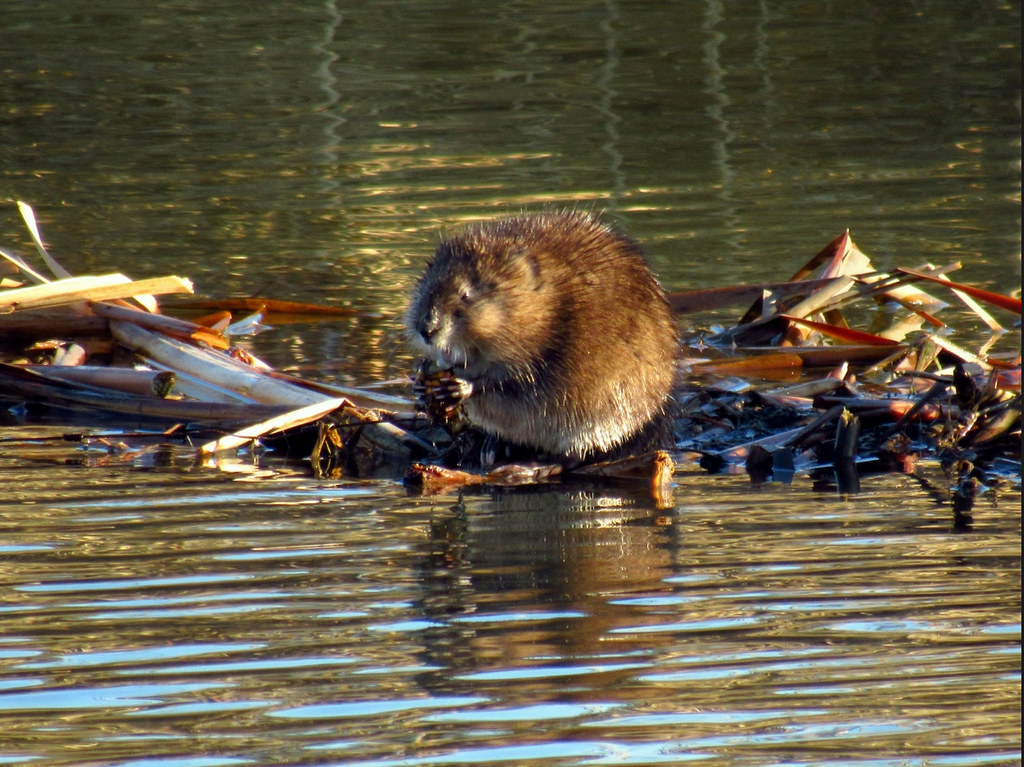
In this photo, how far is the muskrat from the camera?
256 inches

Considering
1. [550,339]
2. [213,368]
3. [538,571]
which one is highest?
[550,339]

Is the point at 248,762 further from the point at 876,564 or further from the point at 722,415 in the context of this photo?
the point at 722,415

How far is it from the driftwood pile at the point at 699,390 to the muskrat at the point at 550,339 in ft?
0.65

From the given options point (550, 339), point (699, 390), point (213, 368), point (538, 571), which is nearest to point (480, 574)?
point (538, 571)

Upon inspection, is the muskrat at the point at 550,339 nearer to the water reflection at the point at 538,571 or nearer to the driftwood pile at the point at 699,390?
the driftwood pile at the point at 699,390

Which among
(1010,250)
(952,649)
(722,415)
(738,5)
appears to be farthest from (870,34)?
(952,649)

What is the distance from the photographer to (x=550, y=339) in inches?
259

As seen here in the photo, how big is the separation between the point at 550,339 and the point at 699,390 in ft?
3.96

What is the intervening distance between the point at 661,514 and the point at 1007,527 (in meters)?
1.18

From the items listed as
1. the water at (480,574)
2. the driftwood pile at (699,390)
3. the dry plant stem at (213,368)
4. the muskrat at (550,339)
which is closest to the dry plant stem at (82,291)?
the driftwood pile at (699,390)

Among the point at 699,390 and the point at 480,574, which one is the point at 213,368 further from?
the point at 480,574

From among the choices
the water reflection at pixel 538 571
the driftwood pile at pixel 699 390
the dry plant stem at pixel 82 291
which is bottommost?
the water reflection at pixel 538 571

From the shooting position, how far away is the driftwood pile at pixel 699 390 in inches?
262

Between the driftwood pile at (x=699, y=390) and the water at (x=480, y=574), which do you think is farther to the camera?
the driftwood pile at (x=699, y=390)
